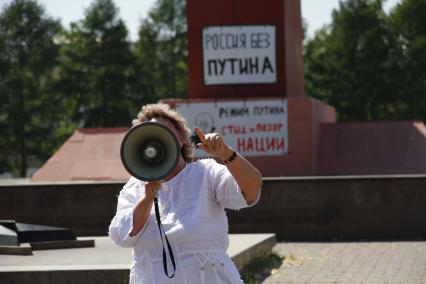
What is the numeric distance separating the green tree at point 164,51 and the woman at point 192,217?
56.7 metres

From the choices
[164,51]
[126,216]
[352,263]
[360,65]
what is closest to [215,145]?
[126,216]

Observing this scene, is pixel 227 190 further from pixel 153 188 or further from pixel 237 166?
pixel 153 188

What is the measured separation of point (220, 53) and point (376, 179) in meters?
6.04

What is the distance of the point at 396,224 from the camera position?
52.1 feet

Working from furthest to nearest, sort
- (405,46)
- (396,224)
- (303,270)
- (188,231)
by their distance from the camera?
(405,46), (396,224), (303,270), (188,231)

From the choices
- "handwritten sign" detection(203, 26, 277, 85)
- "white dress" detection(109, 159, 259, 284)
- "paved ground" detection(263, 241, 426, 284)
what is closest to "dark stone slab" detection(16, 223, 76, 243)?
"paved ground" detection(263, 241, 426, 284)

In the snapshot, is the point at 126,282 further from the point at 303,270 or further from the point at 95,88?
the point at 95,88

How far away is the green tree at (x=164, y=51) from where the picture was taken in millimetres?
62094

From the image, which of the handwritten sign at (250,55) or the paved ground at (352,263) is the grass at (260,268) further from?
the handwritten sign at (250,55)

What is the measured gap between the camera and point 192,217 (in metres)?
4.62

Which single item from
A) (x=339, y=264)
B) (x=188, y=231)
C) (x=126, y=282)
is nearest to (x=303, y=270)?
(x=339, y=264)

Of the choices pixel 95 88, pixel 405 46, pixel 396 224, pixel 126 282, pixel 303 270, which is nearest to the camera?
pixel 126 282

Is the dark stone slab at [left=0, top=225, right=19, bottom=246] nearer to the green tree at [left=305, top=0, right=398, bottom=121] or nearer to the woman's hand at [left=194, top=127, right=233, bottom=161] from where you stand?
the woman's hand at [left=194, top=127, right=233, bottom=161]

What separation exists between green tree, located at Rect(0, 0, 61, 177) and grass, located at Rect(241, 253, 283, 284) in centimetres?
4495
